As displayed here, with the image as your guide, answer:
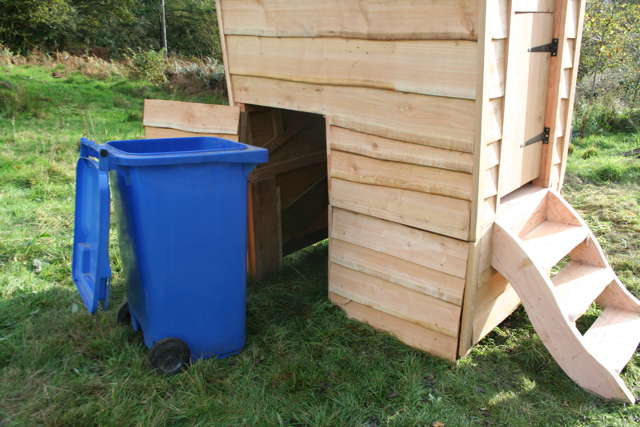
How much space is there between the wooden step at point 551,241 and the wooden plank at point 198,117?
1.98 m

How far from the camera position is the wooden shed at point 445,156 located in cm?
255

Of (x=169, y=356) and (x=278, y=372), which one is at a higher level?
(x=169, y=356)

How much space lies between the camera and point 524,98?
9.61 feet

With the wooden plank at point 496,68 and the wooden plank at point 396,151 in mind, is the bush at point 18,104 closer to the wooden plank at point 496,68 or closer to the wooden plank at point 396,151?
the wooden plank at point 396,151

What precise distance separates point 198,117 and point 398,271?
169cm

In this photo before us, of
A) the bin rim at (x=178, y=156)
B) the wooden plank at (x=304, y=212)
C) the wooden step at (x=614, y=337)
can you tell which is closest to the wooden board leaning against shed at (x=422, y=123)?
the wooden step at (x=614, y=337)

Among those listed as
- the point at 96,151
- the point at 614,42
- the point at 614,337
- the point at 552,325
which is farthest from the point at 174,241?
the point at 614,42

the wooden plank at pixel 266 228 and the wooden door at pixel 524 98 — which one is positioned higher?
the wooden door at pixel 524 98

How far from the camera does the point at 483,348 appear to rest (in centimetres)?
303

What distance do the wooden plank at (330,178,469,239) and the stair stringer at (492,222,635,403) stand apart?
0.28 metres

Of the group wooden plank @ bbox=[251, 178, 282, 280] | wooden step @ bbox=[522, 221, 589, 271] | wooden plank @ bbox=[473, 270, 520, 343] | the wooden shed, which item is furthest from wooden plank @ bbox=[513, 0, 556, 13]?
wooden plank @ bbox=[251, 178, 282, 280]

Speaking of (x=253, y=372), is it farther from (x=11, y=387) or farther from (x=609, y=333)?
(x=609, y=333)

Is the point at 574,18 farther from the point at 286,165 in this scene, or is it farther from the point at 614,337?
the point at 286,165

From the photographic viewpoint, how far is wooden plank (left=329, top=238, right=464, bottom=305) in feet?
9.18
